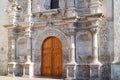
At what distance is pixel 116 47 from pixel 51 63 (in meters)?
3.49

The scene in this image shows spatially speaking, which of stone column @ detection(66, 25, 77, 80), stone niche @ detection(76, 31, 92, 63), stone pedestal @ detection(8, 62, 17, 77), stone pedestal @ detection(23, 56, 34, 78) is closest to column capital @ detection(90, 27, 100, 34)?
stone niche @ detection(76, 31, 92, 63)

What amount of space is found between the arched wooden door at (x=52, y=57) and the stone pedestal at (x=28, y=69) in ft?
1.90

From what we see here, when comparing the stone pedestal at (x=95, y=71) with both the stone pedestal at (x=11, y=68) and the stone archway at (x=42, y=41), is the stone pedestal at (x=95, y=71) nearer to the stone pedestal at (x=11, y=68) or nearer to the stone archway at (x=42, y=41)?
the stone archway at (x=42, y=41)

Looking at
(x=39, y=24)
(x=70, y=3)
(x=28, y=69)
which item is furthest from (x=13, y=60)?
(x=70, y=3)

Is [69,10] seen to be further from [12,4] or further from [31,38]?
[12,4]

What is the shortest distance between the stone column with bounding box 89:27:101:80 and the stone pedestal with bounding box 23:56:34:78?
3.36 meters

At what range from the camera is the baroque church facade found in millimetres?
9906

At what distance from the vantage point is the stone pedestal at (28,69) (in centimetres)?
1151

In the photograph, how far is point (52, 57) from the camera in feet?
37.1

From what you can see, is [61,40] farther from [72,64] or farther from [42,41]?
[72,64]

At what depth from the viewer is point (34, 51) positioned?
462 inches

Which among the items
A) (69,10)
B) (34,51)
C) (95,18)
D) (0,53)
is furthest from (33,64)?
(95,18)

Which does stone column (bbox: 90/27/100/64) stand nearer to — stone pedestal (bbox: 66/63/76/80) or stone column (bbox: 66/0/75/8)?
stone pedestal (bbox: 66/63/76/80)

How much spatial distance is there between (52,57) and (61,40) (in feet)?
3.39
